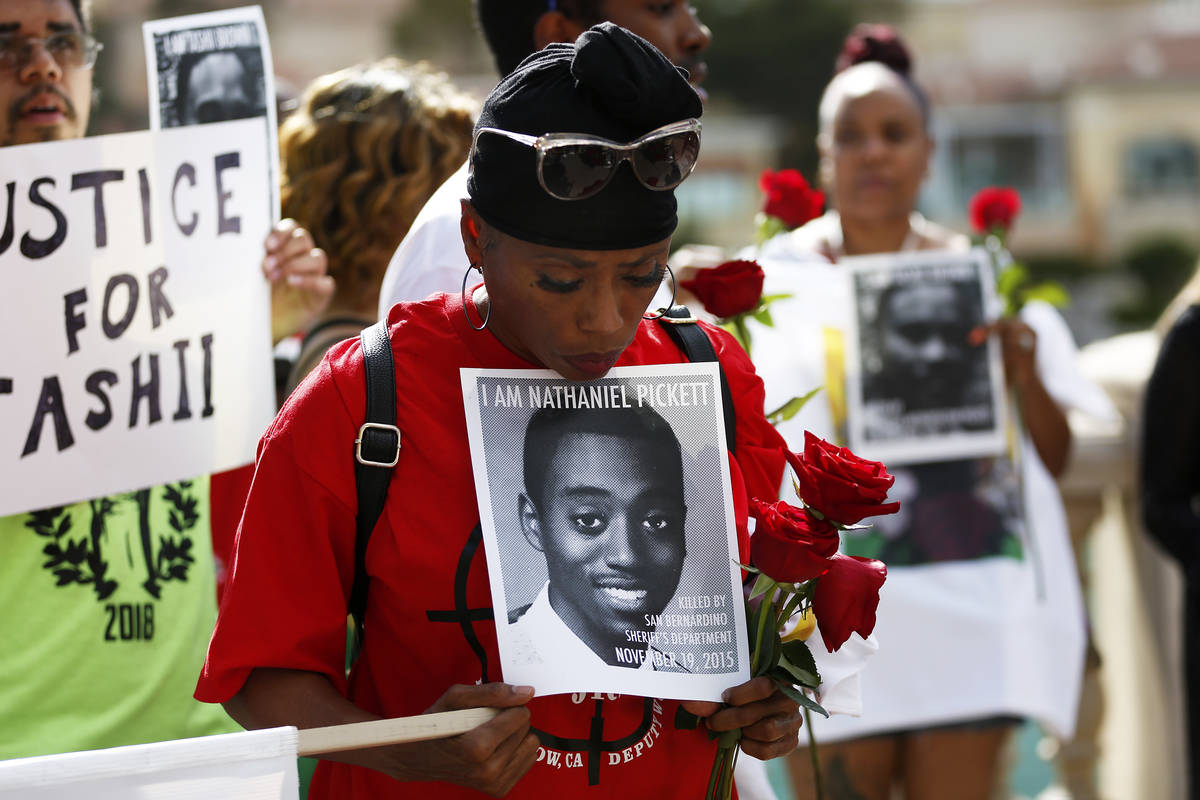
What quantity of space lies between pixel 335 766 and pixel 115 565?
77 cm

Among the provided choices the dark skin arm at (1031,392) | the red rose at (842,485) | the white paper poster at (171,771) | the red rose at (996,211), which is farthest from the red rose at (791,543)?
the red rose at (996,211)

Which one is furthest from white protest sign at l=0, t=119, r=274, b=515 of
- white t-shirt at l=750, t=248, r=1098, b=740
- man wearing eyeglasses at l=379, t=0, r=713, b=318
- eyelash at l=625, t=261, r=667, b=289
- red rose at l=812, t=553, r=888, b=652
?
white t-shirt at l=750, t=248, r=1098, b=740

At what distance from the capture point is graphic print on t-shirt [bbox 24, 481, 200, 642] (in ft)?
8.16

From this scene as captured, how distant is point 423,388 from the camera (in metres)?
1.87

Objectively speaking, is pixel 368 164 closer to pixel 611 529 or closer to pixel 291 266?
pixel 291 266

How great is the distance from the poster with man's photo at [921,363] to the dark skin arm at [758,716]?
6.31 ft

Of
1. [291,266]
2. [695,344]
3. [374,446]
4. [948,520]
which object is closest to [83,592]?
[291,266]

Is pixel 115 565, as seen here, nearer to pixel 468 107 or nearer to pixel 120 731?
pixel 120 731

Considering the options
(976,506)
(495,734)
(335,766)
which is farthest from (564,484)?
(976,506)

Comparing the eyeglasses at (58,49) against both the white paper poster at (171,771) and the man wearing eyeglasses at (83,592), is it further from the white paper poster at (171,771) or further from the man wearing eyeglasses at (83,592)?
the white paper poster at (171,771)

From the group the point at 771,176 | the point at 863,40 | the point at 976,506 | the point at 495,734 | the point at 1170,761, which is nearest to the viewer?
the point at 495,734

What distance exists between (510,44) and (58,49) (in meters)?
0.83

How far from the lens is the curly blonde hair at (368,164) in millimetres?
3133

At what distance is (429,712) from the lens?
1.74 m
